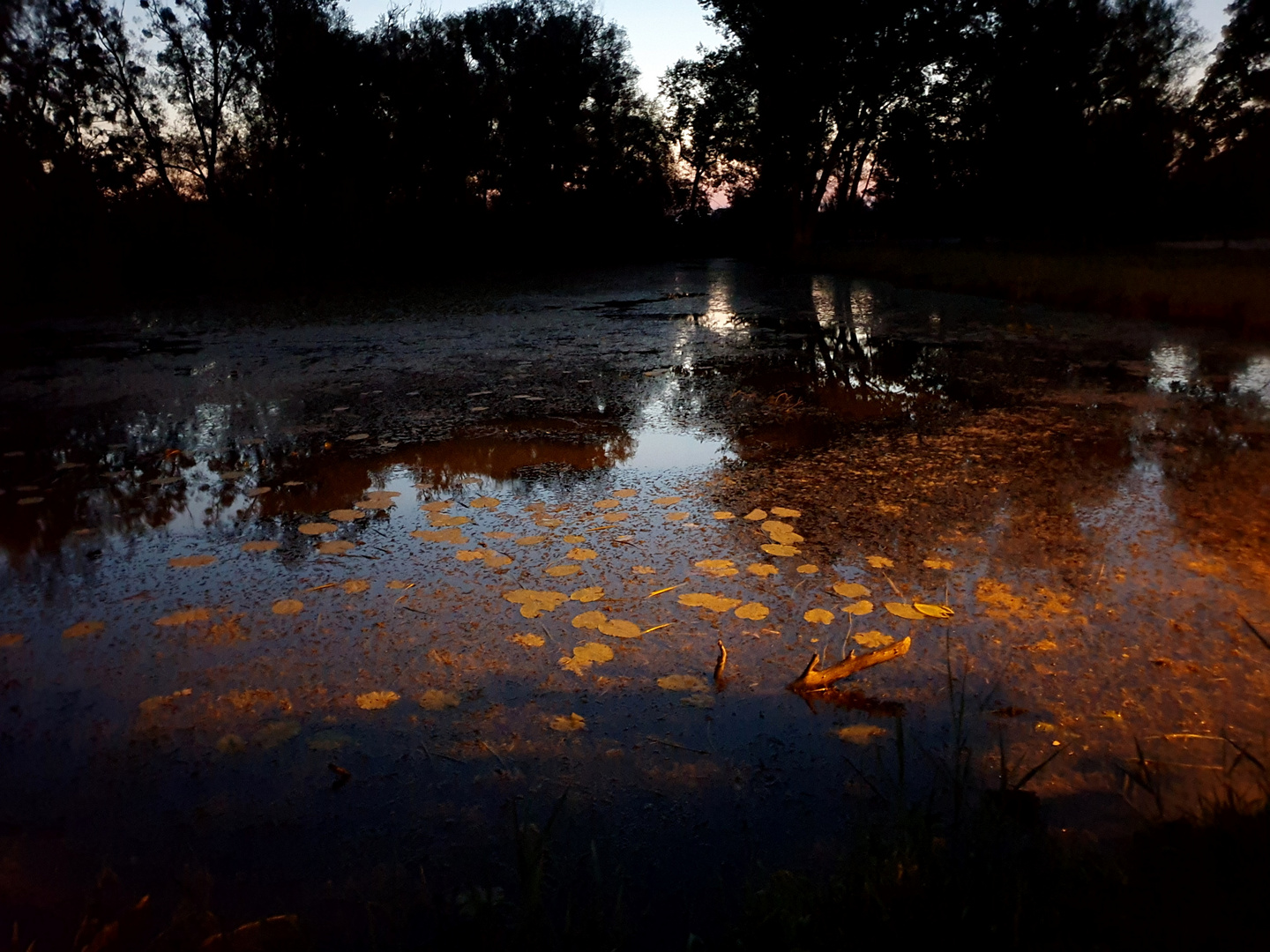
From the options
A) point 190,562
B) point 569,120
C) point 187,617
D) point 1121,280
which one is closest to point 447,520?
point 190,562

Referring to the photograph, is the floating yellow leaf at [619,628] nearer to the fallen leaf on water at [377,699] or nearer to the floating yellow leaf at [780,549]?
the fallen leaf on water at [377,699]

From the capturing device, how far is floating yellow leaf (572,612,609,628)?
216 cm

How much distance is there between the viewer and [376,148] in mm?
23250

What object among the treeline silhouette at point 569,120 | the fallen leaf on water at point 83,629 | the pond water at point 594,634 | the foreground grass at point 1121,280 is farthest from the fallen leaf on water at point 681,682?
the treeline silhouette at point 569,120

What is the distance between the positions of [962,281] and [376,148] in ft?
58.7

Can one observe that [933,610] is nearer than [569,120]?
Yes

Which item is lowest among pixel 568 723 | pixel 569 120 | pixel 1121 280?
pixel 568 723

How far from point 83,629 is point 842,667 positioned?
1994mm

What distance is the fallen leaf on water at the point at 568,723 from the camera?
172 centimetres

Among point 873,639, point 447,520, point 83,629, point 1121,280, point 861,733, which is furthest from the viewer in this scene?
point 1121,280

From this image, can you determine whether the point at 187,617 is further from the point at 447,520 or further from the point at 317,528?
the point at 447,520

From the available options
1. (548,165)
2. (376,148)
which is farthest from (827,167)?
(376,148)

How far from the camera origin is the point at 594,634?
2.12 metres

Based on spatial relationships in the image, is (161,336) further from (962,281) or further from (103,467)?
(962,281)
